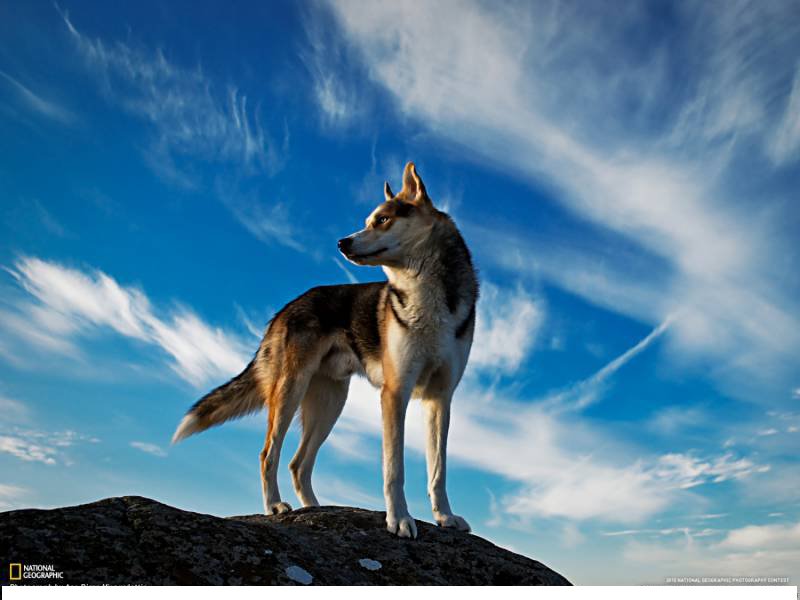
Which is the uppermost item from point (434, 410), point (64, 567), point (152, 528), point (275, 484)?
point (434, 410)

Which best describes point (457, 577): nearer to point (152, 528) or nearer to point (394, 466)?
point (394, 466)

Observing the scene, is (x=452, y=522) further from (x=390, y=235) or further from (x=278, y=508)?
(x=390, y=235)

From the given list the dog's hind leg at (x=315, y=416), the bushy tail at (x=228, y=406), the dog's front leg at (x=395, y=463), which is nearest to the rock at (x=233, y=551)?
the dog's front leg at (x=395, y=463)

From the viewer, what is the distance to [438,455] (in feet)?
25.2

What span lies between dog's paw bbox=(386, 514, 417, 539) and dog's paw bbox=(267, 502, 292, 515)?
6.41ft

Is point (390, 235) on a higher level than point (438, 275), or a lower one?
higher

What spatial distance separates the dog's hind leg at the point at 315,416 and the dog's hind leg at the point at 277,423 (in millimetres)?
557

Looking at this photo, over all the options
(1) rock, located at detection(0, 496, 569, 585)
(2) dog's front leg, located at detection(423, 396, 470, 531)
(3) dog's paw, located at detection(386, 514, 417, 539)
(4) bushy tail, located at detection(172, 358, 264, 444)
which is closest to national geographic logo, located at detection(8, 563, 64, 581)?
(1) rock, located at detection(0, 496, 569, 585)

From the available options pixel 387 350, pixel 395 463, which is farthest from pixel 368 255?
pixel 395 463

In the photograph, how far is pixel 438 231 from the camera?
25.8 ft

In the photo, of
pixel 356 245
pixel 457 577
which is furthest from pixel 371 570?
pixel 356 245

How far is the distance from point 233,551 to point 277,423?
11.8 ft

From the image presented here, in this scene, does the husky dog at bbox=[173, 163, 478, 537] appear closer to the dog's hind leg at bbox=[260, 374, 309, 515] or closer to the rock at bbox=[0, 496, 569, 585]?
the dog's hind leg at bbox=[260, 374, 309, 515]

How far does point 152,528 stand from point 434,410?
11.3ft
